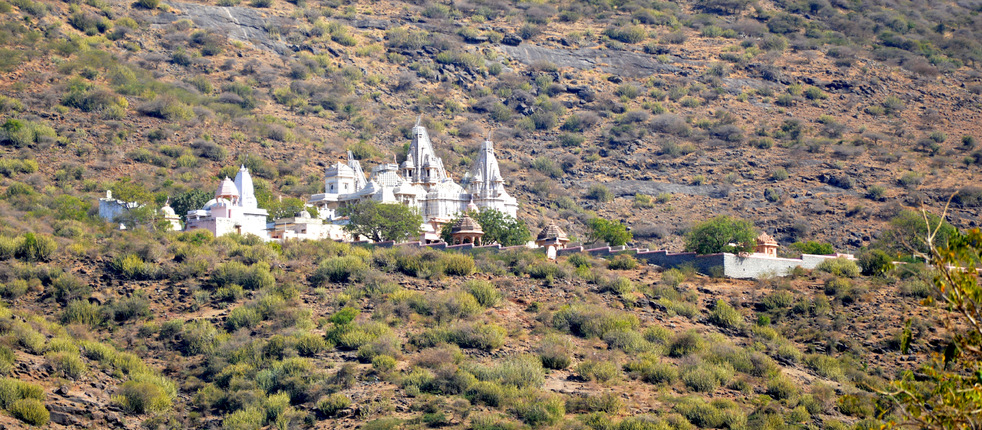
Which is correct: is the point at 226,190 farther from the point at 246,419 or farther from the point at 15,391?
the point at 15,391

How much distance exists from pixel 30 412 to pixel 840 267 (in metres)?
32.0

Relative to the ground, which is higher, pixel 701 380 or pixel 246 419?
pixel 701 380

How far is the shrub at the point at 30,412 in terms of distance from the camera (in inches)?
1193

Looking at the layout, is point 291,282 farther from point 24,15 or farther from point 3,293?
point 24,15

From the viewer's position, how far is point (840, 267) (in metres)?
48.1

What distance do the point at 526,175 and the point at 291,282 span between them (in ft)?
127

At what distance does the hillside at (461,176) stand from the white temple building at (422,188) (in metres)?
3.69

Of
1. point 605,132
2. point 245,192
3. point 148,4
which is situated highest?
point 148,4

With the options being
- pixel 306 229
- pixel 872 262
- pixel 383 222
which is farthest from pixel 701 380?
pixel 306 229

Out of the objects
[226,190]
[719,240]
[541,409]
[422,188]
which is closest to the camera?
[541,409]

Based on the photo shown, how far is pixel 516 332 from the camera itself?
3994 cm

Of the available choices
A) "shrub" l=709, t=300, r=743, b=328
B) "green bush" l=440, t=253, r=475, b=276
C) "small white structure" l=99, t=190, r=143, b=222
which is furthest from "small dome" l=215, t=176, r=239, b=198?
"shrub" l=709, t=300, r=743, b=328

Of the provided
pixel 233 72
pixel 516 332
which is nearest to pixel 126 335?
pixel 516 332

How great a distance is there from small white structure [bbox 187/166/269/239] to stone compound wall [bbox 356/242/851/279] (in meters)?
5.61
